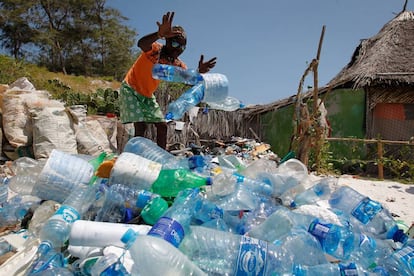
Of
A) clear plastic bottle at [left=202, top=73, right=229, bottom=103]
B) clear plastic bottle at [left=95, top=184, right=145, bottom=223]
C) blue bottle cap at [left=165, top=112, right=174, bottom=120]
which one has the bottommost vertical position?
clear plastic bottle at [left=95, top=184, right=145, bottom=223]

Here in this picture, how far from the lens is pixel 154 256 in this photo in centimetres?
127

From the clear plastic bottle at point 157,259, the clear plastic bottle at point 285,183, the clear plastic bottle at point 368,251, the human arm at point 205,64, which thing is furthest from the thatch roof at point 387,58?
the clear plastic bottle at point 157,259

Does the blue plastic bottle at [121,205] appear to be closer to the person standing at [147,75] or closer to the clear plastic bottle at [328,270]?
the clear plastic bottle at [328,270]

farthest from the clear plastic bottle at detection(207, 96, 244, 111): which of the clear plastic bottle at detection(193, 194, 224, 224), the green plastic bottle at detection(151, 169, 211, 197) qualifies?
the clear plastic bottle at detection(193, 194, 224, 224)

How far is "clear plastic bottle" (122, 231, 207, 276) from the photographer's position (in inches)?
50.0

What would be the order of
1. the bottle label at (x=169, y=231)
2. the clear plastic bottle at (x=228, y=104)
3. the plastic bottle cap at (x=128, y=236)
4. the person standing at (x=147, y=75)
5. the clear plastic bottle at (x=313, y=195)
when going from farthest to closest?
the clear plastic bottle at (x=228, y=104) < the person standing at (x=147, y=75) < the clear plastic bottle at (x=313, y=195) < the plastic bottle cap at (x=128, y=236) < the bottle label at (x=169, y=231)

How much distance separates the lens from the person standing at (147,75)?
2.95 meters

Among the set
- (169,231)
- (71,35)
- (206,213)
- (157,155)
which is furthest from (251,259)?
(71,35)

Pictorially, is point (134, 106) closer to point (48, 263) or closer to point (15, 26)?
point (48, 263)

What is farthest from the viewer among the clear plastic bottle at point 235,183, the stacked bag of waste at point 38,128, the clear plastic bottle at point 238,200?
the stacked bag of waste at point 38,128

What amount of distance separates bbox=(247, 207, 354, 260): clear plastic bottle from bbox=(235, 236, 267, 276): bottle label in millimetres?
357

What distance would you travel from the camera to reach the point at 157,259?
127 cm

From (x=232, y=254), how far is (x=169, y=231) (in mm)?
349

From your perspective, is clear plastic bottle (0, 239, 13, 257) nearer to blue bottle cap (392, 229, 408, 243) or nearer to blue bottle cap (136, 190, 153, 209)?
blue bottle cap (136, 190, 153, 209)
